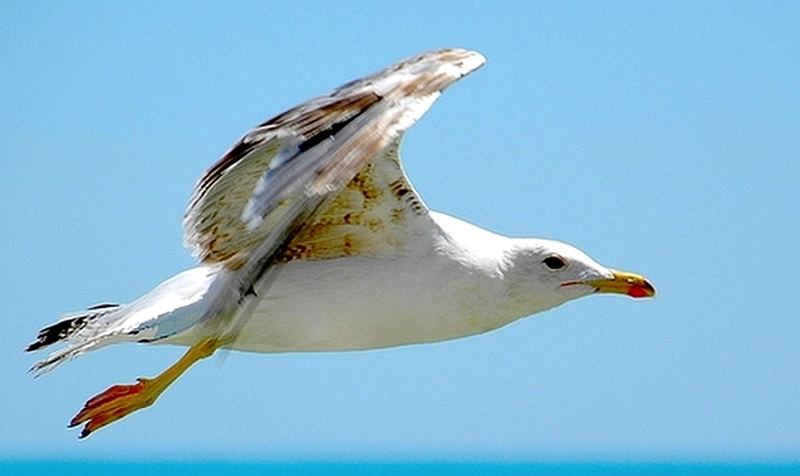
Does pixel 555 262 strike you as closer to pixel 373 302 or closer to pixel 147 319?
pixel 373 302

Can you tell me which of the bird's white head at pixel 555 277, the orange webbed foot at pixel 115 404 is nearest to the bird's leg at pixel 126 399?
the orange webbed foot at pixel 115 404

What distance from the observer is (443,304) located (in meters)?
7.52

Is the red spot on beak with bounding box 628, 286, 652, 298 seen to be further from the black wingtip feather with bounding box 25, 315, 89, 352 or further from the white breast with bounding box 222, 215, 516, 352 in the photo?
the black wingtip feather with bounding box 25, 315, 89, 352

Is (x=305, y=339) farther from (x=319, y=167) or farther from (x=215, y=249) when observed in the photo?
(x=319, y=167)

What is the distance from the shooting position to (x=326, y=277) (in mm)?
7520

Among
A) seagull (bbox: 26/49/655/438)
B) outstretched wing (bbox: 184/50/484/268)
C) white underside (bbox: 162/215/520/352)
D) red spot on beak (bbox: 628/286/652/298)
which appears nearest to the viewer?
outstretched wing (bbox: 184/50/484/268)

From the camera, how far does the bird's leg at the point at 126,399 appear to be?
7.59 meters

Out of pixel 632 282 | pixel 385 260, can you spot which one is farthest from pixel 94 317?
pixel 632 282

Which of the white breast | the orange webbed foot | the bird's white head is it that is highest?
the bird's white head

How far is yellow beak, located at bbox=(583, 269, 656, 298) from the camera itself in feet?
26.0

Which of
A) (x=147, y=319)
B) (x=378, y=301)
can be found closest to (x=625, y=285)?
(x=378, y=301)

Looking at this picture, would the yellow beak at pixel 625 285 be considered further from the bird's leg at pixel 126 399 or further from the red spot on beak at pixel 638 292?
the bird's leg at pixel 126 399

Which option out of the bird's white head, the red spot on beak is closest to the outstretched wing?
the bird's white head

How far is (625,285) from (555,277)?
25cm
